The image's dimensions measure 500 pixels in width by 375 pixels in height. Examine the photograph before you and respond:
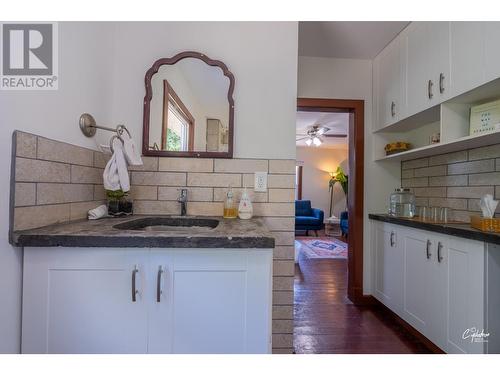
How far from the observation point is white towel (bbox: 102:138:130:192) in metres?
1.23

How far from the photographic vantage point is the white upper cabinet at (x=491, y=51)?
122 cm

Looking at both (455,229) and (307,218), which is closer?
(455,229)

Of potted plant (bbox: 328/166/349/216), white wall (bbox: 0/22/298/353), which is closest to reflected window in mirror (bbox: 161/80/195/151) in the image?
white wall (bbox: 0/22/298/353)

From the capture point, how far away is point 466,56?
1.41 meters

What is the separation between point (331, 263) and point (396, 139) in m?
2.05

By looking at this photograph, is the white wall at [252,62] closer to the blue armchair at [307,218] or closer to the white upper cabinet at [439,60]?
the white upper cabinet at [439,60]

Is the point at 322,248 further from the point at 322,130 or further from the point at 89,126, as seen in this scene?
the point at 89,126

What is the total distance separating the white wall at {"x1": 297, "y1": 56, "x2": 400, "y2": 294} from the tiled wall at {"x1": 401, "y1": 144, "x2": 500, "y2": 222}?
21cm

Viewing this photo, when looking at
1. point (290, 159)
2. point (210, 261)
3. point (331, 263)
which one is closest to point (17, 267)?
point (210, 261)

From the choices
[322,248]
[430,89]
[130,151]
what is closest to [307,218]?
[322,248]

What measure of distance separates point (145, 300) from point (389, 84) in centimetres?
245

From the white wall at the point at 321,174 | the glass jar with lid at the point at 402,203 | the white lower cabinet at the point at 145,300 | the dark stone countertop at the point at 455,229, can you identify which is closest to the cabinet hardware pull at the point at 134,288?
the white lower cabinet at the point at 145,300

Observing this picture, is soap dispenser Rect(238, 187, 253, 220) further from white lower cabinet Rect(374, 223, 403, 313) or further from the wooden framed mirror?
white lower cabinet Rect(374, 223, 403, 313)
